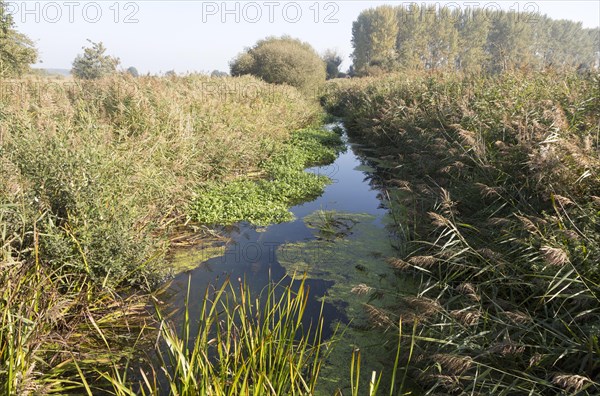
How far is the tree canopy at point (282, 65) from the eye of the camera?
61.6 feet

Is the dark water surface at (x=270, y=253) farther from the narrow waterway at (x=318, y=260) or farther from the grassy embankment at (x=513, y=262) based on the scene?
the grassy embankment at (x=513, y=262)

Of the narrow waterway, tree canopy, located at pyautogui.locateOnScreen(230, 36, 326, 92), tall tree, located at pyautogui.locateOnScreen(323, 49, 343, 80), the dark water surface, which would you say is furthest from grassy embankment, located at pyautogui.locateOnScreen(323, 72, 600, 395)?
tall tree, located at pyautogui.locateOnScreen(323, 49, 343, 80)

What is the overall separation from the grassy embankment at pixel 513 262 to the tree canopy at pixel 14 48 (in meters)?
16.0

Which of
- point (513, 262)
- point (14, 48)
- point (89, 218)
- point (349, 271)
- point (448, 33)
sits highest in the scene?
point (448, 33)

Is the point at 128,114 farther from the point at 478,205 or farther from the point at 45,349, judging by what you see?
the point at 478,205

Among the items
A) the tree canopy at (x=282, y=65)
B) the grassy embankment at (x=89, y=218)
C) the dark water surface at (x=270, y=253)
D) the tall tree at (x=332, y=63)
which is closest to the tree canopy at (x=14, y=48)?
the tree canopy at (x=282, y=65)

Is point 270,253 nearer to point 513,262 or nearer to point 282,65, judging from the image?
point 513,262

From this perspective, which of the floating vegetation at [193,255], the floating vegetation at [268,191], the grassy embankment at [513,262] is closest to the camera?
the grassy embankment at [513,262]

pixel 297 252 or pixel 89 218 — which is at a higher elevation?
pixel 89 218

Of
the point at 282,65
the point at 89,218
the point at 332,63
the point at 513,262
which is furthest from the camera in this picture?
the point at 332,63

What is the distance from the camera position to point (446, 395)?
2055mm

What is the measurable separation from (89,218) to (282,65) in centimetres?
1703

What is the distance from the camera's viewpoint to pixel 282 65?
1872 centimetres

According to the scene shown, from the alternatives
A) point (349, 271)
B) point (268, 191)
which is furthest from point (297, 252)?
point (268, 191)
